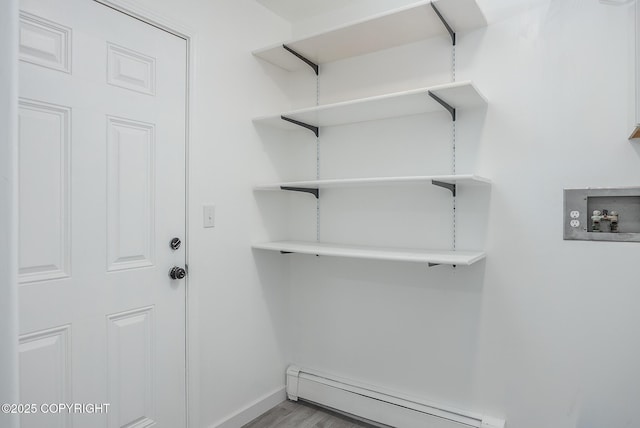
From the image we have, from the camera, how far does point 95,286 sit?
155 centimetres

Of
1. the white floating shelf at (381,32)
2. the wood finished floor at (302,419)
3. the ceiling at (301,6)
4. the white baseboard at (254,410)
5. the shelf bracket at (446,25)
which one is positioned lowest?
the wood finished floor at (302,419)

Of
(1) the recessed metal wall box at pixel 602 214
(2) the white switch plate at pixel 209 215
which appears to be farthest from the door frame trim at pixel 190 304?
(1) the recessed metal wall box at pixel 602 214

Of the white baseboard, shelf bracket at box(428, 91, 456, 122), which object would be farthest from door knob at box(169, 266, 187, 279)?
shelf bracket at box(428, 91, 456, 122)

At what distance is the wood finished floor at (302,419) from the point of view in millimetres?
2209

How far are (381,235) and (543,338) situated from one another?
3.06 ft

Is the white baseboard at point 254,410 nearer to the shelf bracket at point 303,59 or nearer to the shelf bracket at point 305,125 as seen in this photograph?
the shelf bracket at point 305,125

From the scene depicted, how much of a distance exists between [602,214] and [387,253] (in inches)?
36.8

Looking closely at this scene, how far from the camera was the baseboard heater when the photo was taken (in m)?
1.96

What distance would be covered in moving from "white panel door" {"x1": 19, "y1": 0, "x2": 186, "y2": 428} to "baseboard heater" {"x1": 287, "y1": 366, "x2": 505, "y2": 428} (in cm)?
81

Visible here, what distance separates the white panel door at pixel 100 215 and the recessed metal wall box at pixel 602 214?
1808mm

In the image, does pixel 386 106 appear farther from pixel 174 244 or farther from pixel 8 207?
pixel 8 207

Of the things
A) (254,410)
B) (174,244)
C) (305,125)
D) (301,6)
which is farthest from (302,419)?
(301,6)

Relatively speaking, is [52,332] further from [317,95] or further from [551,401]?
[551,401]

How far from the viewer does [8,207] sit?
Answer: 0.50 metres
